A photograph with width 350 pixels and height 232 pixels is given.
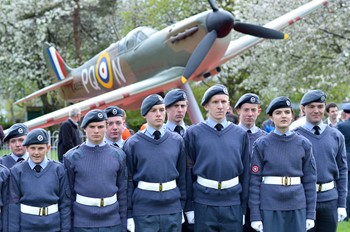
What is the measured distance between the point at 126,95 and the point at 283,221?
1060 centimetres

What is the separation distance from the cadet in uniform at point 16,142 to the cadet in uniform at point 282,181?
8.43 ft

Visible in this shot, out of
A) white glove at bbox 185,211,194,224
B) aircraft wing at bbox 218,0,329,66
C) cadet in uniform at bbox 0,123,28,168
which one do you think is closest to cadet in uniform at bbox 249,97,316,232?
white glove at bbox 185,211,194,224

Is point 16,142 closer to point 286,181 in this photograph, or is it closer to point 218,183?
point 218,183

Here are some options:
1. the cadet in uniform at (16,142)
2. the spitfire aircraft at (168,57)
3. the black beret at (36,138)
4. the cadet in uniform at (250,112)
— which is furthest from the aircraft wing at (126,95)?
the black beret at (36,138)

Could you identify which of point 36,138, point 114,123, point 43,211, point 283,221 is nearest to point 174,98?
point 114,123

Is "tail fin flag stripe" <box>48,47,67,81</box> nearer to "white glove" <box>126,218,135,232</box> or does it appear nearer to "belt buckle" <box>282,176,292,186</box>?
"white glove" <box>126,218,135,232</box>

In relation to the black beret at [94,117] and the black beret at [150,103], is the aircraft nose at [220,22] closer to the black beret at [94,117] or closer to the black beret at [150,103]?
the black beret at [150,103]

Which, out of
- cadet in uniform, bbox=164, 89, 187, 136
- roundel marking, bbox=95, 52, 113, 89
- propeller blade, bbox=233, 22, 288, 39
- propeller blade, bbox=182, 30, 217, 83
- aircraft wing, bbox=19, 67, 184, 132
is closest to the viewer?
cadet in uniform, bbox=164, 89, 187, 136

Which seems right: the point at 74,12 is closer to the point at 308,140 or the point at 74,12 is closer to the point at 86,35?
the point at 86,35

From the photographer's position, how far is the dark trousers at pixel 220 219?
535cm

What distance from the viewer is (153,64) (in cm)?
1656

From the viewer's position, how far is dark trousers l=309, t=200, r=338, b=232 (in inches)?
226

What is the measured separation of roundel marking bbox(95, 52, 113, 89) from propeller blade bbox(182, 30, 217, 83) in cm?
365

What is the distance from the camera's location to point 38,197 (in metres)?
5.07
